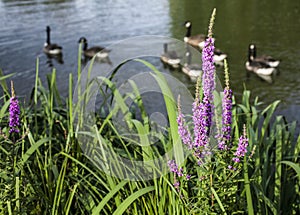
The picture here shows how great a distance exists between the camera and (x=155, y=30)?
1289 centimetres

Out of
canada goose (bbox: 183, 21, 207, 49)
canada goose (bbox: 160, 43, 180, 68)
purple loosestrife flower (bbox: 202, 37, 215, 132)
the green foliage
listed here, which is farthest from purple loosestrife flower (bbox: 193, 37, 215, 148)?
canada goose (bbox: 183, 21, 207, 49)

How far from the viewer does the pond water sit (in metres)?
9.30

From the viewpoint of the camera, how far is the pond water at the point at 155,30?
930 cm

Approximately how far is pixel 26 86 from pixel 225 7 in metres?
10.3

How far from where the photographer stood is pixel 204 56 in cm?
148

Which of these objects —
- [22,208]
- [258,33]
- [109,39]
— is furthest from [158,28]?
[22,208]

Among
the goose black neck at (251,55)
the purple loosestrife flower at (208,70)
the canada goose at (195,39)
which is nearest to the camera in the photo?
the purple loosestrife flower at (208,70)

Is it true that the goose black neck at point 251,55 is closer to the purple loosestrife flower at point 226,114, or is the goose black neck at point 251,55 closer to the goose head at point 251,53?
the goose head at point 251,53

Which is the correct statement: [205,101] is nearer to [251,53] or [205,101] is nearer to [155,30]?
[251,53]

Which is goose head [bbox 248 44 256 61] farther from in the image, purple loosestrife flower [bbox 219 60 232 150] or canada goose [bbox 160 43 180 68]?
purple loosestrife flower [bbox 219 60 232 150]

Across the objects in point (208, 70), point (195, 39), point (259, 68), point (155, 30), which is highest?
point (208, 70)

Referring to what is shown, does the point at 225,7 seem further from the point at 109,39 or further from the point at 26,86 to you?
the point at 26,86

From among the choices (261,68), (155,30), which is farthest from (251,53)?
(155,30)

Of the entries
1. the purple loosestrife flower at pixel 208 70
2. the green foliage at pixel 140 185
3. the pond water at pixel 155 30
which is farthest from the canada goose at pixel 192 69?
the purple loosestrife flower at pixel 208 70
